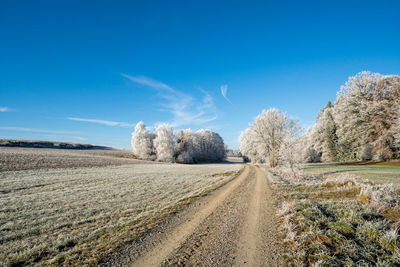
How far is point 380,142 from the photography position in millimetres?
26375

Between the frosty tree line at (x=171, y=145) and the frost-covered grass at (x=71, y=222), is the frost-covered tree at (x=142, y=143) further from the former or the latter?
the frost-covered grass at (x=71, y=222)

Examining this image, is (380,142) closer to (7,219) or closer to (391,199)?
(391,199)

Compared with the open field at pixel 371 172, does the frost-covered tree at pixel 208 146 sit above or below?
above

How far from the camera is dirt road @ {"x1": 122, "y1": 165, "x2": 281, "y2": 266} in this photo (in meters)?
4.50

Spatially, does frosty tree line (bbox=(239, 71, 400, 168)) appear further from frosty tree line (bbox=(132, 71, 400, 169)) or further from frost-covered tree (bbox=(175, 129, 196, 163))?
frost-covered tree (bbox=(175, 129, 196, 163))

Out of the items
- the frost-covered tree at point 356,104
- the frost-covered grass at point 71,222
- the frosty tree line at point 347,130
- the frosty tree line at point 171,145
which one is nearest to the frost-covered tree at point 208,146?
the frosty tree line at point 171,145

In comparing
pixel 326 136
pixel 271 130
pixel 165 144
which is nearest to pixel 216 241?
pixel 271 130

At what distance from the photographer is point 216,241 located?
18.0 ft

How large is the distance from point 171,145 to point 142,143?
11610mm

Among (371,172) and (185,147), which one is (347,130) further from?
(185,147)

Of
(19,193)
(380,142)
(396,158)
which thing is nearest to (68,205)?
(19,193)

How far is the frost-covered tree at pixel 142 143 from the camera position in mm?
65375

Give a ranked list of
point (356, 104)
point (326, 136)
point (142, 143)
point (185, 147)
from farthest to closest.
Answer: point (185, 147), point (142, 143), point (326, 136), point (356, 104)

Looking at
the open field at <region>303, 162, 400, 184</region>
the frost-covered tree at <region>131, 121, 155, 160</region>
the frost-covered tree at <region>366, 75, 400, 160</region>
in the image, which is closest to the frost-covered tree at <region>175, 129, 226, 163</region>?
the frost-covered tree at <region>131, 121, 155, 160</region>
